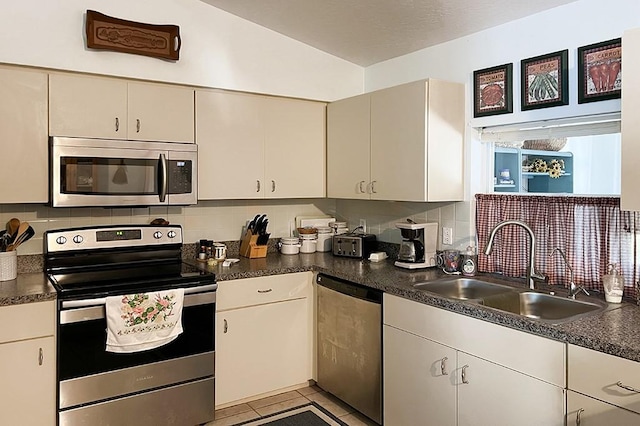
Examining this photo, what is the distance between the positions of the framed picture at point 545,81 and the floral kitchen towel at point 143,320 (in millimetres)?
2161

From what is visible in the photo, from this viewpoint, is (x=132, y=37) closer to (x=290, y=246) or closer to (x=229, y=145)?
(x=229, y=145)

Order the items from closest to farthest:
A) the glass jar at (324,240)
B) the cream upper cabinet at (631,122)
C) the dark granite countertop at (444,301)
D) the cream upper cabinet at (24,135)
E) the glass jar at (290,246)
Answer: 1. the dark granite countertop at (444,301)
2. the cream upper cabinet at (631,122)
3. the cream upper cabinet at (24,135)
4. the glass jar at (290,246)
5. the glass jar at (324,240)

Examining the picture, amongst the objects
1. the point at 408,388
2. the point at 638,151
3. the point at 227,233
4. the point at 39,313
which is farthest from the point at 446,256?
the point at 39,313

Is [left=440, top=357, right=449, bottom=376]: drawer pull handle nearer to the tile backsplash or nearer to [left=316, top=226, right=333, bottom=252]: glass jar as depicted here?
the tile backsplash

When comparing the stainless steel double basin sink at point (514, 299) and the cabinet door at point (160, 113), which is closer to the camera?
the stainless steel double basin sink at point (514, 299)

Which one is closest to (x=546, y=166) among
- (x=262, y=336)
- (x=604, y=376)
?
(x=604, y=376)

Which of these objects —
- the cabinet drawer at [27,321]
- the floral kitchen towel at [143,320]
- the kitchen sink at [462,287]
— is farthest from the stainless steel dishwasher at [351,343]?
the cabinet drawer at [27,321]

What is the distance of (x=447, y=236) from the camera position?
327 cm

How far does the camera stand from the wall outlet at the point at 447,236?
3.25 metres

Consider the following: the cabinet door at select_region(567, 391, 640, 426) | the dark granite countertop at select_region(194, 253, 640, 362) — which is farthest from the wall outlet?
the cabinet door at select_region(567, 391, 640, 426)

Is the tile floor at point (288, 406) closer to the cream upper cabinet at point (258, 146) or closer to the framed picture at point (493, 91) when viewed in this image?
the cream upper cabinet at point (258, 146)

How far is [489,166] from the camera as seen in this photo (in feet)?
10.2

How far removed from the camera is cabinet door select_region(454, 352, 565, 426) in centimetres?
194

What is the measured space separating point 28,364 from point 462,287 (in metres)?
2.27
